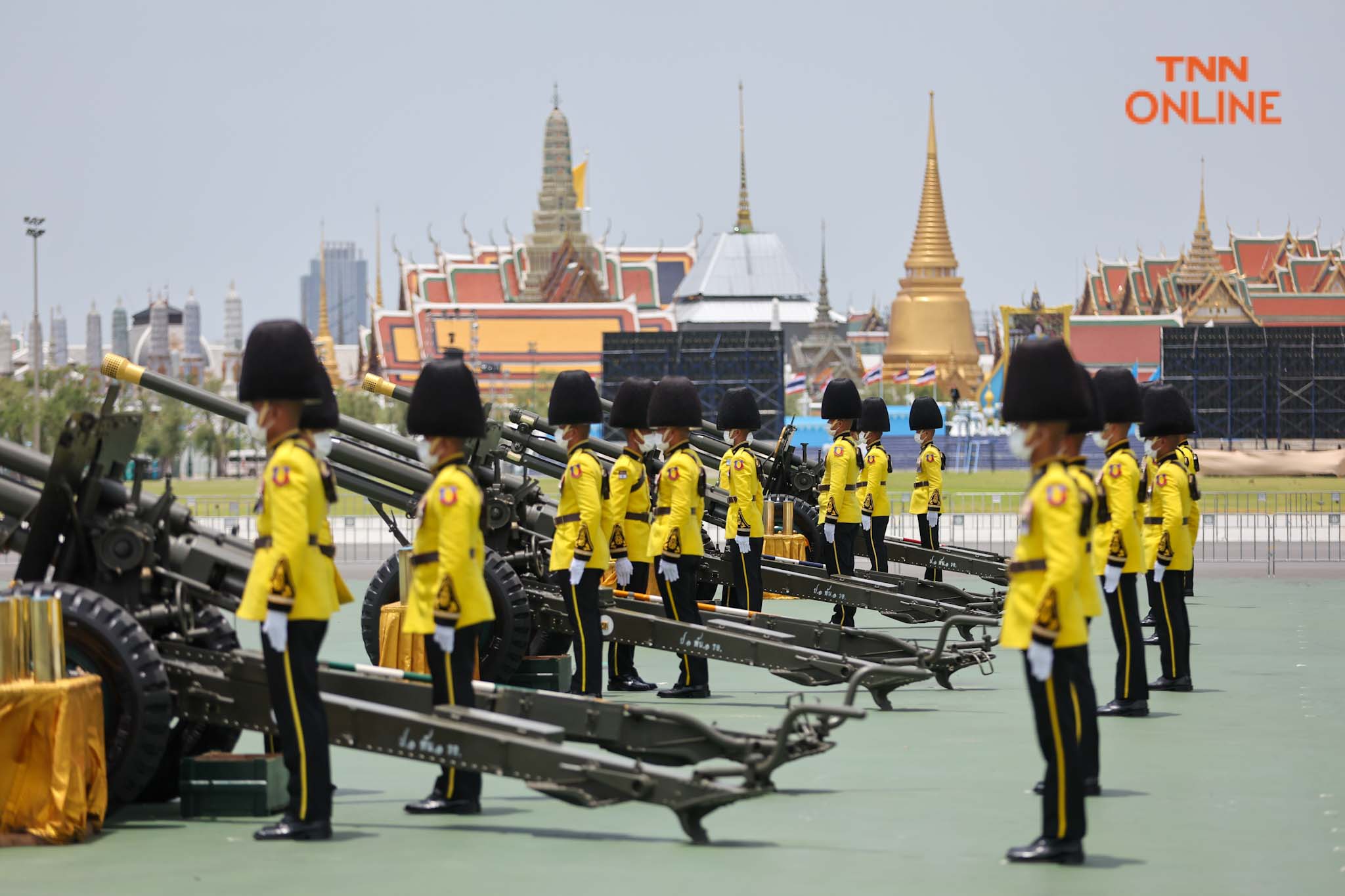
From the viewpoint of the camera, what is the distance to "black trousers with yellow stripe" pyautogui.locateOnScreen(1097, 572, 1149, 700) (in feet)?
34.7

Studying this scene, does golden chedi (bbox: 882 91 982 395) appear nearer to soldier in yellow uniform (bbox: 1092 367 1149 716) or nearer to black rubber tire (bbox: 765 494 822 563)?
black rubber tire (bbox: 765 494 822 563)

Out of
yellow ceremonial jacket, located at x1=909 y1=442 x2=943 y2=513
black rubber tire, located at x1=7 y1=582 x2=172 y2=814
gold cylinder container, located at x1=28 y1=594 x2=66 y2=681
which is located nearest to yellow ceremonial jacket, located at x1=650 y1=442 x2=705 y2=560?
black rubber tire, located at x1=7 y1=582 x2=172 y2=814

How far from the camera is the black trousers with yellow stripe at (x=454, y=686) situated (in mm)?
7906

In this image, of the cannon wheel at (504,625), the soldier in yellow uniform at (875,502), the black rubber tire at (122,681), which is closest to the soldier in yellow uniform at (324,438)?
the black rubber tire at (122,681)

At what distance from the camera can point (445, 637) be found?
7871mm

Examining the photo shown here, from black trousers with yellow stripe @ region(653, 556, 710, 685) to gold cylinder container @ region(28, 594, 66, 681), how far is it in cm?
441

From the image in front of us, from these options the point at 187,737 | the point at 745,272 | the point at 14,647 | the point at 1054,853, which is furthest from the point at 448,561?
the point at 745,272

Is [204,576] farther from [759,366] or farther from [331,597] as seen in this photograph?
[759,366]

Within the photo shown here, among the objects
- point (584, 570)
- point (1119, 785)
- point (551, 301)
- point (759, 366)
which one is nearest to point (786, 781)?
point (1119, 785)

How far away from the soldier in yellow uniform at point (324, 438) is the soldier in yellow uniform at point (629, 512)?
3006mm

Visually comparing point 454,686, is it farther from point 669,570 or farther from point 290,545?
point 669,570

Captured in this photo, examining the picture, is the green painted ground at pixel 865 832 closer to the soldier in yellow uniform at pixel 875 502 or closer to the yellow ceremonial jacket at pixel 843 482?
the yellow ceremonial jacket at pixel 843 482

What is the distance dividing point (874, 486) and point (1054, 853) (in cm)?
1052

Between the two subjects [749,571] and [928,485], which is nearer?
[749,571]
